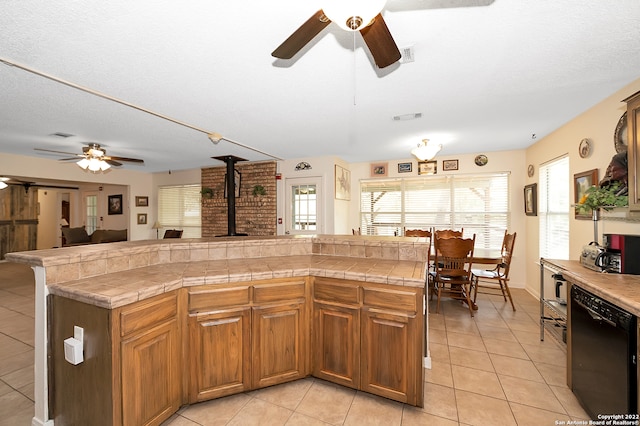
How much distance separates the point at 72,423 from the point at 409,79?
3.28 m

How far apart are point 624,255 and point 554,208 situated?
7.63 ft

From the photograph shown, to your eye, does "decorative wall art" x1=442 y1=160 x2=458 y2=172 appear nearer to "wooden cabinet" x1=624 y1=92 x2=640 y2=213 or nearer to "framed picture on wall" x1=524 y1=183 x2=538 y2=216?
"framed picture on wall" x1=524 y1=183 x2=538 y2=216

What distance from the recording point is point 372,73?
2170mm

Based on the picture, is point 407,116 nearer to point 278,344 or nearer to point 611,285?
point 611,285

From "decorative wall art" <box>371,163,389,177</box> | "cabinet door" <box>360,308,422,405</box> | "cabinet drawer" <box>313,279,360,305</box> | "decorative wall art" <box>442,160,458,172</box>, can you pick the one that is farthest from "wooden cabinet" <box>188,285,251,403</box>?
"decorative wall art" <box>442,160,458,172</box>

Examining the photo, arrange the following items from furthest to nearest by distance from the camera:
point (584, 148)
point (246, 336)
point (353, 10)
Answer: point (584, 148), point (246, 336), point (353, 10)

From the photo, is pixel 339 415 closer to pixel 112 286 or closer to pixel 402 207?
pixel 112 286

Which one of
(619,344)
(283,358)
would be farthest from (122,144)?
(619,344)

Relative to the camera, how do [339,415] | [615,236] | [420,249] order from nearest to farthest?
[339,415], [615,236], [420,249]

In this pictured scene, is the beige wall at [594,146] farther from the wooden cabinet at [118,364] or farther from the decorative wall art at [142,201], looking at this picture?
the decorative wall art at [142,201]

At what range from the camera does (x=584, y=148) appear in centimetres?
297

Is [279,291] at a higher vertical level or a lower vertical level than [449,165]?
lower

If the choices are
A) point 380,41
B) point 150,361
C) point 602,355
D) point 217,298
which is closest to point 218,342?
point 217,298

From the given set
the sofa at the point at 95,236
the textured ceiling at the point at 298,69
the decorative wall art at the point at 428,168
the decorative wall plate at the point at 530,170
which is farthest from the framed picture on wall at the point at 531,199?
the sofa at the point at 95,236
